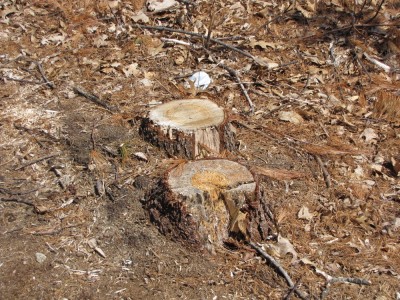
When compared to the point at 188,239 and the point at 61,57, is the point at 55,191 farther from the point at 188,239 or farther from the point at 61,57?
the point at 61,57

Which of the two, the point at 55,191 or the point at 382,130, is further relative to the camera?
the point at 382,130

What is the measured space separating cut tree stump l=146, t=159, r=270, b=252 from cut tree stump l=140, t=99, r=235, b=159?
20.6 inches

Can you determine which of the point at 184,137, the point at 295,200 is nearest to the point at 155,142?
the point at 184,137

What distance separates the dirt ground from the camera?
3.50 m

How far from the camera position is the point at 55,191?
4.11 m

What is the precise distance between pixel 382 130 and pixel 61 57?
3425mm

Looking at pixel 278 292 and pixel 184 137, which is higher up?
pixel 184 137

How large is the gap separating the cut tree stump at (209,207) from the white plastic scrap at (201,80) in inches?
74.7

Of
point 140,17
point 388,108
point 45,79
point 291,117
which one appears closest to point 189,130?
point 291,117

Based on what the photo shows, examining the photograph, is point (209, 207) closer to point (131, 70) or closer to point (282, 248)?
point (282, 248)

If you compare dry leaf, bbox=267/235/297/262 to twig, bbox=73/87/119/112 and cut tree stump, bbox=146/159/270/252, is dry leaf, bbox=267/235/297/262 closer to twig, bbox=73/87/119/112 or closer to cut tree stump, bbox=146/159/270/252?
cut tree stump, bbox=146/159/270/252

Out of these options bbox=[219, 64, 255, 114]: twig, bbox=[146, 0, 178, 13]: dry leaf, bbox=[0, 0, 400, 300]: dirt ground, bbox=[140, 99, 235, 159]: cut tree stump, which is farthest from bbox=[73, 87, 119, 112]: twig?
bbox=[146, 0, 178, 13]: dry leaf

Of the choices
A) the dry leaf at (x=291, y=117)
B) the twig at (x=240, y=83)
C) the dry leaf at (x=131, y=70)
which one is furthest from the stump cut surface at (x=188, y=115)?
the dry leaf at (x=131, y=70)

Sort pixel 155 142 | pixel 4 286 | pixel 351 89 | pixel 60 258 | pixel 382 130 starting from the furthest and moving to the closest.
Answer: pixel 351 89
pixel 382 130
pixel 155 142
pixel 60 258
pixel 4 286
